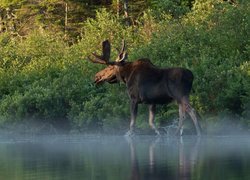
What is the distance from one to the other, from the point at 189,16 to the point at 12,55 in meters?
7.30

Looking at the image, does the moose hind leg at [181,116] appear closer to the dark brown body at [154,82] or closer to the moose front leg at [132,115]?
the dark brown body at [154,82]

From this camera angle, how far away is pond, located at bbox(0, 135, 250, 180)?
15.0 meters

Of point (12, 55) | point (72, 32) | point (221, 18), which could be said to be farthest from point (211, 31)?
point (72, 32)

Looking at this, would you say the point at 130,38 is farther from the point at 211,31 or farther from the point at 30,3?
the point at 30,3

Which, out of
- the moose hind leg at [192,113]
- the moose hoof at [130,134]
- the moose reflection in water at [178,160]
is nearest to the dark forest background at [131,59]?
the moose hind leg at [192,113]

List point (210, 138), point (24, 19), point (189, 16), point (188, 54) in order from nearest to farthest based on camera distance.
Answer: point (210, 138) < point (188, 54) < point (189, 16) < point (24, 19)

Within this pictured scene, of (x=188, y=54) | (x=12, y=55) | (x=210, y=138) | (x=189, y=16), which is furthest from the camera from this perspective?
(x=12, y=55)

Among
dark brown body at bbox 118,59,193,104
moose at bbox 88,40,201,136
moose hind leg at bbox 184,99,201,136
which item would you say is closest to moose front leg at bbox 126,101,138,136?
moose at bbox 88,40,201,136

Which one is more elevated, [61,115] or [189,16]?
[189,16]

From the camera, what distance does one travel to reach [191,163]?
16.3 m

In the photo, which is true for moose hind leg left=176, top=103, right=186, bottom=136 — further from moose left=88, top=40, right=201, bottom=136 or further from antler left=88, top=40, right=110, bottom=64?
antler left=88, top=40, right=110, bottom=64

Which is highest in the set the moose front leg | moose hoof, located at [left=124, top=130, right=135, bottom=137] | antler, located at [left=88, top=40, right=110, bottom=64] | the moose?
antler, located at [left=88, top=40, right=110, bottom=64]

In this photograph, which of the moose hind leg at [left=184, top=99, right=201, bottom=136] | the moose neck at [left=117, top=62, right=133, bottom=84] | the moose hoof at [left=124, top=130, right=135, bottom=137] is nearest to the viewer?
the moose hind leg at [left=184, top=99, right=201, bottom=136]

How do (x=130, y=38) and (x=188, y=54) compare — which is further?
(x=130, y=38)
